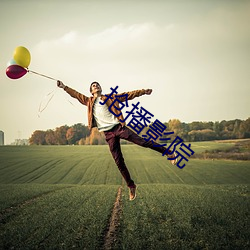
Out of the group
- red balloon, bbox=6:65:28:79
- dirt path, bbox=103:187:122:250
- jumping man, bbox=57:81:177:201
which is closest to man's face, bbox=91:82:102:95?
jumping man, bbox=57:81:177:201

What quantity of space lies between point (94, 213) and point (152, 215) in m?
2.05

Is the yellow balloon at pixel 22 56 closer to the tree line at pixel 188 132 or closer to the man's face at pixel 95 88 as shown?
the man's face at pixel 95 88

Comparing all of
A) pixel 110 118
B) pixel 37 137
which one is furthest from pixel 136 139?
pixel 37 137

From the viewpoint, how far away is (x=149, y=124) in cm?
793

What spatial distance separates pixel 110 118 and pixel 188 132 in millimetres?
55837

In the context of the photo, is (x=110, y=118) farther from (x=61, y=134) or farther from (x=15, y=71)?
(x=61, y=134)

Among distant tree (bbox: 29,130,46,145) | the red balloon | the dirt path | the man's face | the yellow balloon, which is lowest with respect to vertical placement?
the dirt path

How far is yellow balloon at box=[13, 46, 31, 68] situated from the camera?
726 cm

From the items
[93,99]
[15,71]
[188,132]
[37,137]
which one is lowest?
[37,137]

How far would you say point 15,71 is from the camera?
7.29 meters

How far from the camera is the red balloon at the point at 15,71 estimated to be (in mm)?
7246

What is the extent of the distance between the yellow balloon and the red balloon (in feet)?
0.37

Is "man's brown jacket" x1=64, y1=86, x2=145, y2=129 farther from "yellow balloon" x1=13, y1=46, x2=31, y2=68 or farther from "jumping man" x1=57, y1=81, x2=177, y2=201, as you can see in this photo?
"yellow balloon" x1=13, y1=46, x2=31, y2=68

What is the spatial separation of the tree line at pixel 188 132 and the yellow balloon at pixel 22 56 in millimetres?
47147
